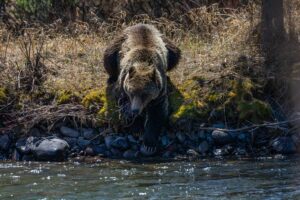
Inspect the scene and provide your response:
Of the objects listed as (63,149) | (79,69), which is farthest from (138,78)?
(79,69)

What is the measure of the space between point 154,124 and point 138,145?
36 centimetres

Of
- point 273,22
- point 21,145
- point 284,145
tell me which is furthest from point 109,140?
point 273,22

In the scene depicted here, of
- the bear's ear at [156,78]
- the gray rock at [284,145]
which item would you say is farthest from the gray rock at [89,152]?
the gray rock at [284,145]

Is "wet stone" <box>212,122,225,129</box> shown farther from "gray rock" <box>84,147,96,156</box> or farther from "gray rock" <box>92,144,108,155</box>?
"gray rock" <box>84,147,96,156</box>

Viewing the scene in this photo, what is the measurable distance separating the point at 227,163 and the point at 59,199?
251 cm

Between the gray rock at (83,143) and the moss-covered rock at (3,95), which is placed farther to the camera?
the moss-covered rock at (3,95)

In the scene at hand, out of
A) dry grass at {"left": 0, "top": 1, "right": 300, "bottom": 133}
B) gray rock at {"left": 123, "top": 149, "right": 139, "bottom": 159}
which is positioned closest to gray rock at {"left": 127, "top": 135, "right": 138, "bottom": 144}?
gray rock at {"left": 123, "top": 149, "right": 139, "bottom": 159}

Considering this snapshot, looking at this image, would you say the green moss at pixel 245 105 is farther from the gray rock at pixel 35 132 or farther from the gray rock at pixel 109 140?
the gray rock at pixel 35 132

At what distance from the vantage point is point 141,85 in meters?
9.91

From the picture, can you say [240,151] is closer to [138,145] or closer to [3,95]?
[138,145]

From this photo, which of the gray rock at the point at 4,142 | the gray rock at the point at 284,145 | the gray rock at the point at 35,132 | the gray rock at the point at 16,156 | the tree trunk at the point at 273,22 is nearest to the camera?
the gray rock at the point at 284,145

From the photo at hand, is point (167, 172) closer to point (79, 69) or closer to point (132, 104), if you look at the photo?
point (132, 104)

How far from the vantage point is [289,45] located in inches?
467

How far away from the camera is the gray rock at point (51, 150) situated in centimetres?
984
